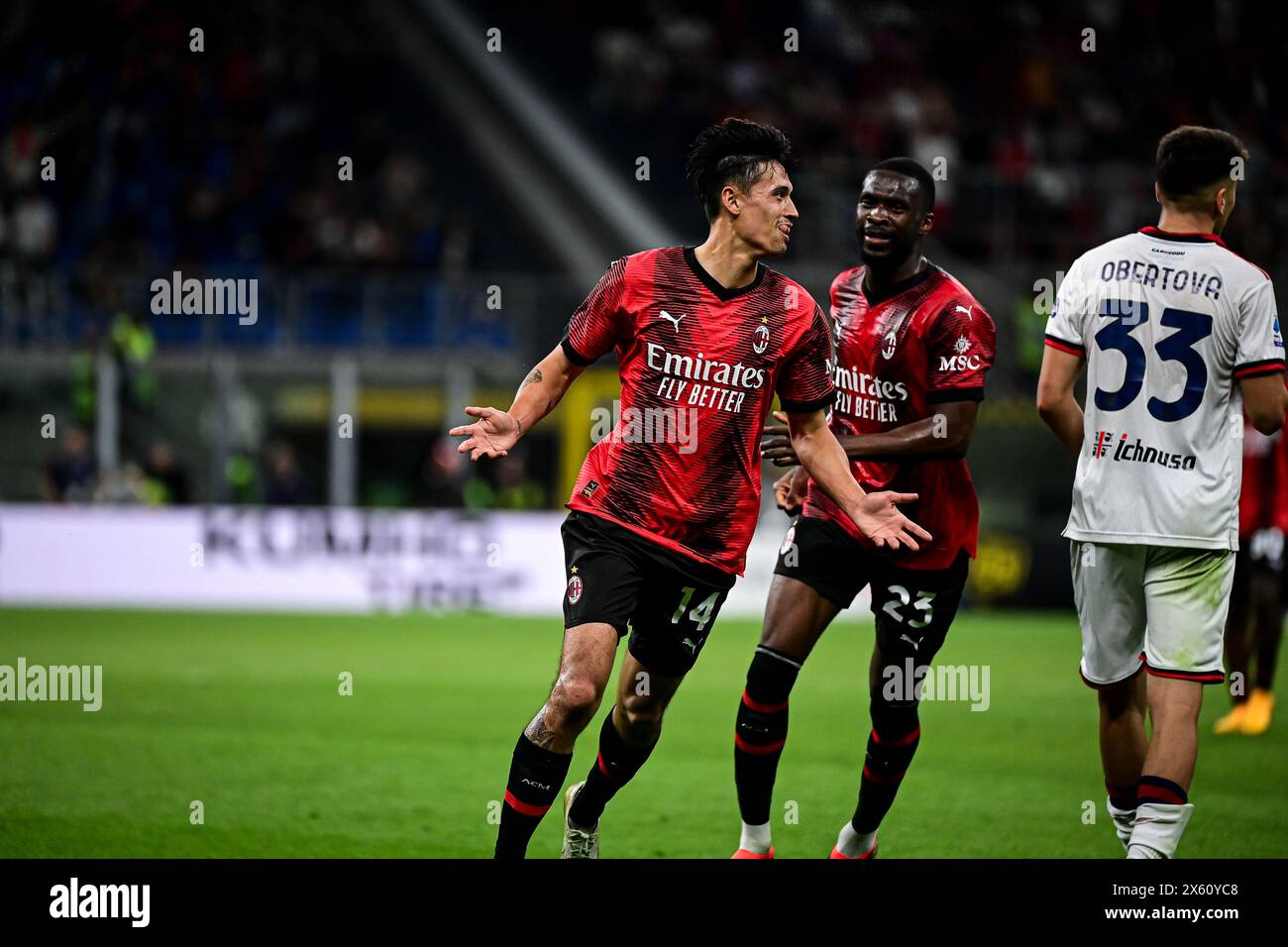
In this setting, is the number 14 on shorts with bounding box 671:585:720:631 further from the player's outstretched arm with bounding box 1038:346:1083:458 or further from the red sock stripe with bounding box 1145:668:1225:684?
the red sock stripe with bounding box 1145:668:1225:684

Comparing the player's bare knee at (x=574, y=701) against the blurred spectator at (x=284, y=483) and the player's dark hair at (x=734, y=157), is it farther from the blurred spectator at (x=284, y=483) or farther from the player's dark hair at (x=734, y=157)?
the blurred spectator at (x=284, y=483)

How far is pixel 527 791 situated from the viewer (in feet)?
16.6

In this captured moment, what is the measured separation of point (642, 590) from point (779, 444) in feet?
2.81

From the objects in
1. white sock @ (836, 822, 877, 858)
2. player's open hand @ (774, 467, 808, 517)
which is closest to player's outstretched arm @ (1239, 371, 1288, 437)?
player's open hand @ (774, 467, 808, 517)

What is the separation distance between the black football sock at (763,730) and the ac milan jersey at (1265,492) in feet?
16.1

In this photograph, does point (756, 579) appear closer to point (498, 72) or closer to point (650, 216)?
point (650, 216)

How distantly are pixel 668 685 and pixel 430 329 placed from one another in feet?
51.2

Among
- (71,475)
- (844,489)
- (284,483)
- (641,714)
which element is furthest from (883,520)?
(71,475)

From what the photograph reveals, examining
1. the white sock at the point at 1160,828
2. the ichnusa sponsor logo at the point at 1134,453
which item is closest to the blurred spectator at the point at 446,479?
the ichnusa sponsor logo at the point at 1134,453

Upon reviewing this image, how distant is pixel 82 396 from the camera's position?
19.1 m

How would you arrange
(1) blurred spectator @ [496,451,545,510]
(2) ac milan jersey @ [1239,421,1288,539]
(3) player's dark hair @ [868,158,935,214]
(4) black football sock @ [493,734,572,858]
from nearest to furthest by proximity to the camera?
(4) black football sock @ [493,734,572,858]
(3) player's dark hair @ [868,158,935,214]
(2) ac milan jersey @ [1239,421,1288,539]
(1) blurred spectator @ [496,451,545,510]

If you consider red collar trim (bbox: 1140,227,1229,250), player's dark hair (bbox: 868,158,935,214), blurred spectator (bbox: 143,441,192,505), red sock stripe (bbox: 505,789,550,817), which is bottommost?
blurred spectator (bbox: 143,441,192,505)

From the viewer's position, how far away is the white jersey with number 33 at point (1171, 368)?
5109 mm

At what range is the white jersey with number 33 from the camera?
16.8ft
